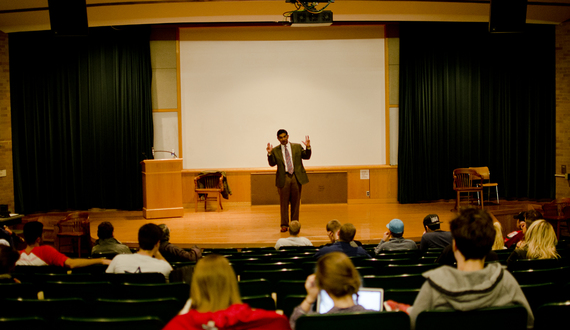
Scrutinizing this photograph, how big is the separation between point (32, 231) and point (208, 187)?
5938 millimetres

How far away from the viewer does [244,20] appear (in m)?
9.34

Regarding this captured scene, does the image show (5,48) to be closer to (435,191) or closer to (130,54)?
(130,54)

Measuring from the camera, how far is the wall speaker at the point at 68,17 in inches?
245

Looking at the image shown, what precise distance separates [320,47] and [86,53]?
187 inches

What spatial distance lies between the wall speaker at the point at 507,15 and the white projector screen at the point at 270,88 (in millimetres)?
3863

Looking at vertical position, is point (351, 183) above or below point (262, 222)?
above

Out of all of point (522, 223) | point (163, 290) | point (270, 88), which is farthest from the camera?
point (270, 88)

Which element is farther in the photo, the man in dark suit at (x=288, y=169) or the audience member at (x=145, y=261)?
the man in dark suit at (x=288, y=169)

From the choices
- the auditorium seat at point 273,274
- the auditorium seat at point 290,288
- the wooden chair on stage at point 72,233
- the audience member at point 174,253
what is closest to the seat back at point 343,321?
the auditorium seat at point 290,288

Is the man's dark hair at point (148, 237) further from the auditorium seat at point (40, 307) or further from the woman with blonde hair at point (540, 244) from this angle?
the woman with blonde hair at point (540, 244)

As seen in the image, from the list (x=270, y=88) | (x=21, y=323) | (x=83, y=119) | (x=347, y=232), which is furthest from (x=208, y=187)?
(x=21, y=323)

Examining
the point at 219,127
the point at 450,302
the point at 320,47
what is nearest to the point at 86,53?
the point at 219,127

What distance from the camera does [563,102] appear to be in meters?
9.90

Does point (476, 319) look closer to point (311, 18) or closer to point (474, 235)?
point (474, 235)
